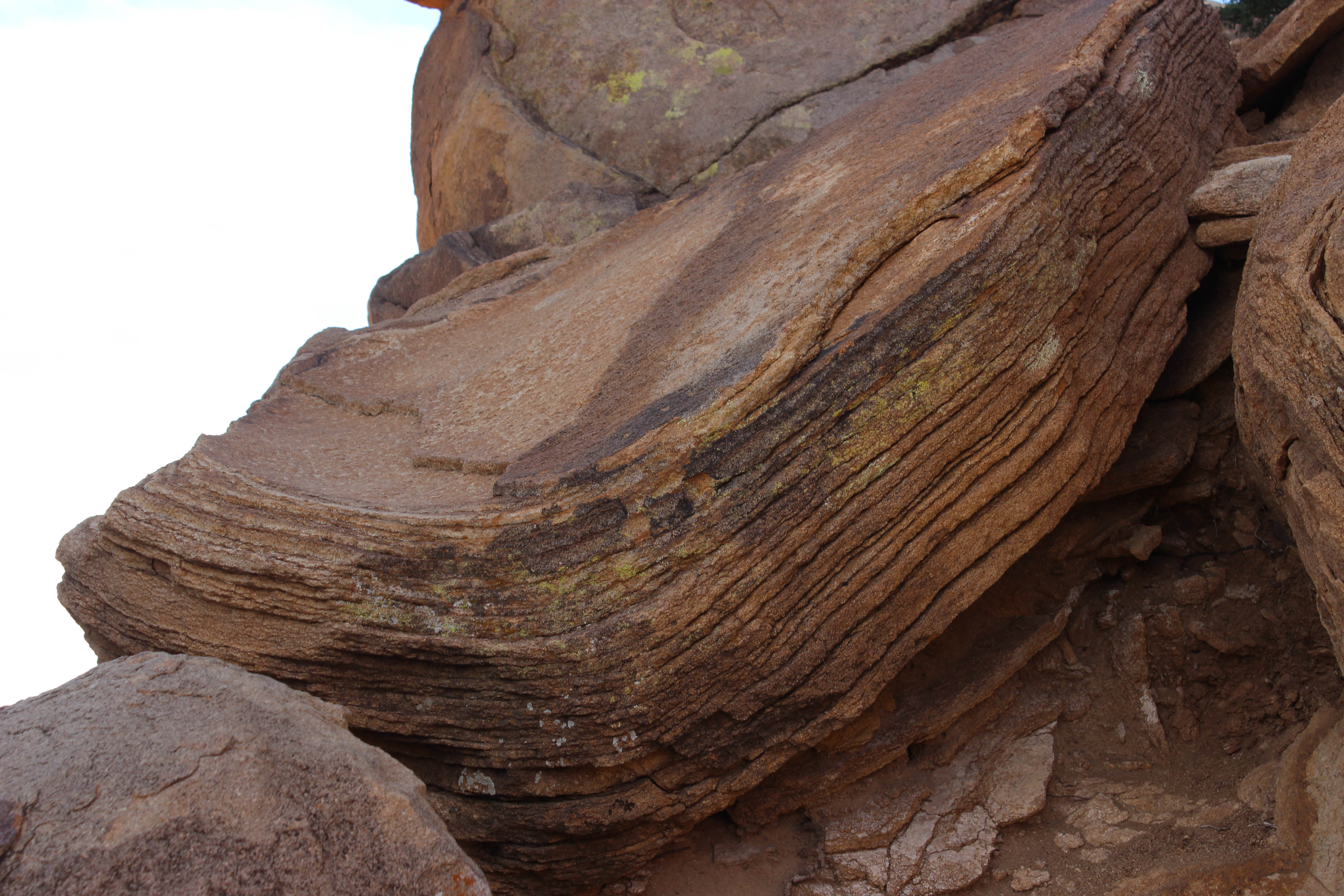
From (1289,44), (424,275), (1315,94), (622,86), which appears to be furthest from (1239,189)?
(424,275)

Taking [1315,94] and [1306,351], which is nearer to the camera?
[1306,351]

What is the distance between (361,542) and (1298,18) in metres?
7.82

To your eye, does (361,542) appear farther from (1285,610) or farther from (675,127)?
(675,127)

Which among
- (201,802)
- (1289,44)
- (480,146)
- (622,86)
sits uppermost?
(480,146)

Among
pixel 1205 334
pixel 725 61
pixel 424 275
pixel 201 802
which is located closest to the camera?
pixel 201 802

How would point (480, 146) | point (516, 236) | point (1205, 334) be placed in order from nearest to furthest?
point (1205, 334), point (516, 236), point (480, 146)

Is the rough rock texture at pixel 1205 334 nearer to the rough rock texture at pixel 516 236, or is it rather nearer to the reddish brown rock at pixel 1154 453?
the reddish brown rock at pixel 1154 453

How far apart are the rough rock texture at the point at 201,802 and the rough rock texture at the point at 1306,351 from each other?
365 centimetres

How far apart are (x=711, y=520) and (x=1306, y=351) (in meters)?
2.62

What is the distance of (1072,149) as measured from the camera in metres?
5.58

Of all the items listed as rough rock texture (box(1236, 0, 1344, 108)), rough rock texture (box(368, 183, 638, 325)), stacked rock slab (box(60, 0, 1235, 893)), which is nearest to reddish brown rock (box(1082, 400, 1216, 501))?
stacked rock slab (box(60, 0, 1235, 893))

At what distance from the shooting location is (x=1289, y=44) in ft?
25.2

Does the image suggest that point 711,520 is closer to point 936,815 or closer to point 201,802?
point 936,815

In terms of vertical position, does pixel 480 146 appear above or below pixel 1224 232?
above
